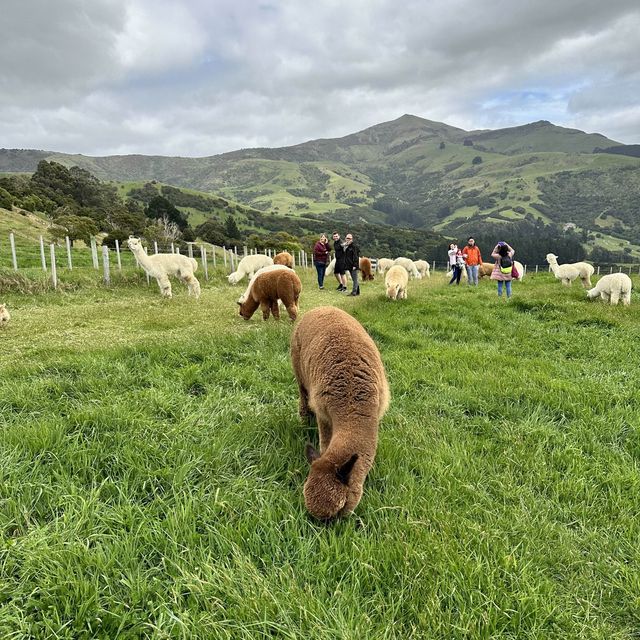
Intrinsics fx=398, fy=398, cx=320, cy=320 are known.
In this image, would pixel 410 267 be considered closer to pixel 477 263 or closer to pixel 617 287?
pixel 477 263

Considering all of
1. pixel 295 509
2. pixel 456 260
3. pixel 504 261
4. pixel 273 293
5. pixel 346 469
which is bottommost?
pixel 295 509

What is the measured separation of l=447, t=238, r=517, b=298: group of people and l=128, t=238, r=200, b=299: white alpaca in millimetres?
10835

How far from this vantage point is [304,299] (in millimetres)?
14641

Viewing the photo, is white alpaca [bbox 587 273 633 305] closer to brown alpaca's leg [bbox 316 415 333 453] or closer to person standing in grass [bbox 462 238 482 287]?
person standing in grass [bbox 462 238 482 287]

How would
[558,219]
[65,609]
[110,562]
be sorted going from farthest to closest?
1. [558,219]
2. [110,562]
3. [65,609]

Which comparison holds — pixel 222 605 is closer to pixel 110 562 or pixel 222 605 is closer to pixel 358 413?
pixel 110 562

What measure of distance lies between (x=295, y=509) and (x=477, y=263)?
17532mm

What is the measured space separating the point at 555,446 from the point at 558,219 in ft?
729

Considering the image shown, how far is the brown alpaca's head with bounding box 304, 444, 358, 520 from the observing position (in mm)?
2520

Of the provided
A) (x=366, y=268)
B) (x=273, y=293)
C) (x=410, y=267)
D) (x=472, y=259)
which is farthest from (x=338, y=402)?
(x=410, y=267)

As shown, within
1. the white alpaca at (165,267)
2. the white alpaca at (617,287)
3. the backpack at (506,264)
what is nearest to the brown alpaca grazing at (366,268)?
the white alpaca at (165,267)

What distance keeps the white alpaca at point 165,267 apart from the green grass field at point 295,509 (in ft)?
30.0

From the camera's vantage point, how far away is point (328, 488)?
A: 2555 mm

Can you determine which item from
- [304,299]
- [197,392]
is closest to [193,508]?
[197,392]
